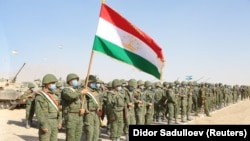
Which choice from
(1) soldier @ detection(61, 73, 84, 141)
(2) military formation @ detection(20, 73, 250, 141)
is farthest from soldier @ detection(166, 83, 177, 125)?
(1) soldier @ detection(61, 73, 84, 141)

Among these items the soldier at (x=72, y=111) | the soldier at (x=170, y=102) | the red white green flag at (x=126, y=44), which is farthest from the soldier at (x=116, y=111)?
the soldier at (x=170, y=102)

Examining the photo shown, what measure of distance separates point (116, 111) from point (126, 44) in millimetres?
2932

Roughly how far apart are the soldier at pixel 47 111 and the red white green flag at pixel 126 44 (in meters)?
1.40

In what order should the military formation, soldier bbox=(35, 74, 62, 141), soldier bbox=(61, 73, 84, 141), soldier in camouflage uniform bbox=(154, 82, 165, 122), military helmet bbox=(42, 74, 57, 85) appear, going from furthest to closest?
soldier in camouflage uniform bbox=(154, 82, 165, 122), soldier bbox=(61, 73, 84, 141), military helmet bbox=(42, 74, 57, 85), the military formation, soldier bbox=(35, 74, 62, 141)

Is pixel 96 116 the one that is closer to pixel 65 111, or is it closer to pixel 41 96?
pixel 65 111

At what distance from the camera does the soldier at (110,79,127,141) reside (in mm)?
10727

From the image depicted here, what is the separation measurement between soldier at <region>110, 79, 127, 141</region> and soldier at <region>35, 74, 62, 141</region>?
2.60 meters

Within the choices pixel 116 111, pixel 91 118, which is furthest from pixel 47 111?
pixel 116 111

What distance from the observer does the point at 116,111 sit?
1075 cm

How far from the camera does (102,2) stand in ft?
27.6

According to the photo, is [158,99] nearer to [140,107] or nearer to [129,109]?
[140,107]

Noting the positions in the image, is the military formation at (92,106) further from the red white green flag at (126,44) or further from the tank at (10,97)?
the tank at (10,97)

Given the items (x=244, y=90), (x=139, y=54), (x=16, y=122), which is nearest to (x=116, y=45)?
(x=139, y=54)

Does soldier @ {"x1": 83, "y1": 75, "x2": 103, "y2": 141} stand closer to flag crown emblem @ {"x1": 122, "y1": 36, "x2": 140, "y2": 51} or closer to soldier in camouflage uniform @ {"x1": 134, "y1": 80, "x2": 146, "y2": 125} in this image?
flag crown emblem @ {"x1": 122, "y1": 36, "x2": 140, "y2": 51}
